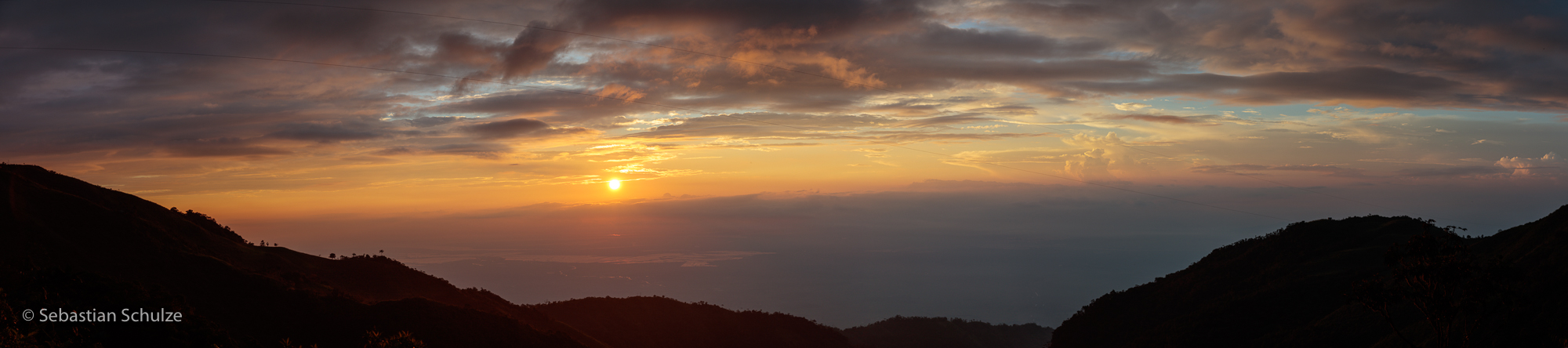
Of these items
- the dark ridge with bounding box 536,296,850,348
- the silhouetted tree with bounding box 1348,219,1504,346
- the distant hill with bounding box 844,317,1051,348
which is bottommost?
the distant hill with bounding box 844,317,1051,348

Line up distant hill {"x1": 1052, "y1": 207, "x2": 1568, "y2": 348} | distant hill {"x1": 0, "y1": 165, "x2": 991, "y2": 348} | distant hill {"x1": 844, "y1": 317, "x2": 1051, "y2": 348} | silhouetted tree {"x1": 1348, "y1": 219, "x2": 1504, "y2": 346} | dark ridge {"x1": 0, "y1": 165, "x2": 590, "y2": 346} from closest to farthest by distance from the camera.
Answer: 1. silhouetted tree {"x1": 1348, "y1": 219, "x2": 1504, "y2": 346}
2. distant hill {"x1": 0, "y1": 165, "x2": 991, "y2": 348}
3. distant hill {"x1": 1052, "y1": 207, "x2": 1568, "y2": 348}
4. dark ridge {"x1": 0, "y1": 165, "x2": 590, "y2": 346}
5. distant hill {"x1": 844, "y1": 317, "x2": 1051, "y2": 348}

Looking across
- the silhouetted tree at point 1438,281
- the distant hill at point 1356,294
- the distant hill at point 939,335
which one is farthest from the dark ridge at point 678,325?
the silhouetted tree at point 1438,281

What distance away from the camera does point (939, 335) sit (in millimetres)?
71375

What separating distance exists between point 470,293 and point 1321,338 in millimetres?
51391

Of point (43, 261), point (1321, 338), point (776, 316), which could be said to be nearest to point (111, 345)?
point (43, 261)

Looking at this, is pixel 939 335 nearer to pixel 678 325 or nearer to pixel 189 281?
pixel 678 325

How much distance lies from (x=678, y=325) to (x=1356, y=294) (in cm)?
4144

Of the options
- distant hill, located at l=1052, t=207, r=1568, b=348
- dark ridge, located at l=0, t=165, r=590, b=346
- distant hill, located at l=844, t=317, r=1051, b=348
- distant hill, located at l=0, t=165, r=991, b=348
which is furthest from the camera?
distant hill, located at l=844, t=317, r=1051, b=348

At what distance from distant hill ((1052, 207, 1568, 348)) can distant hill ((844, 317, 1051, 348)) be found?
60.4ft

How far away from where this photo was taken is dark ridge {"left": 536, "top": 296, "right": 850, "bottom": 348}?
46.5 m

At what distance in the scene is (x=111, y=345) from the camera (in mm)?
16141

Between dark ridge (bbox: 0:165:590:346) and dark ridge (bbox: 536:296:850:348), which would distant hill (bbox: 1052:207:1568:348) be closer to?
dark ridge (bbox: 536:296:850:348)

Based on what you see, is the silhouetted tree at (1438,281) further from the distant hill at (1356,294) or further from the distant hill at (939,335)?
the distant hill at (939,335)

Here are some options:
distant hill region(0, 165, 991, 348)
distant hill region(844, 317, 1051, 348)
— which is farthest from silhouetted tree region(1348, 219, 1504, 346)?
distant hill region(844, 317, 1051, 348)
